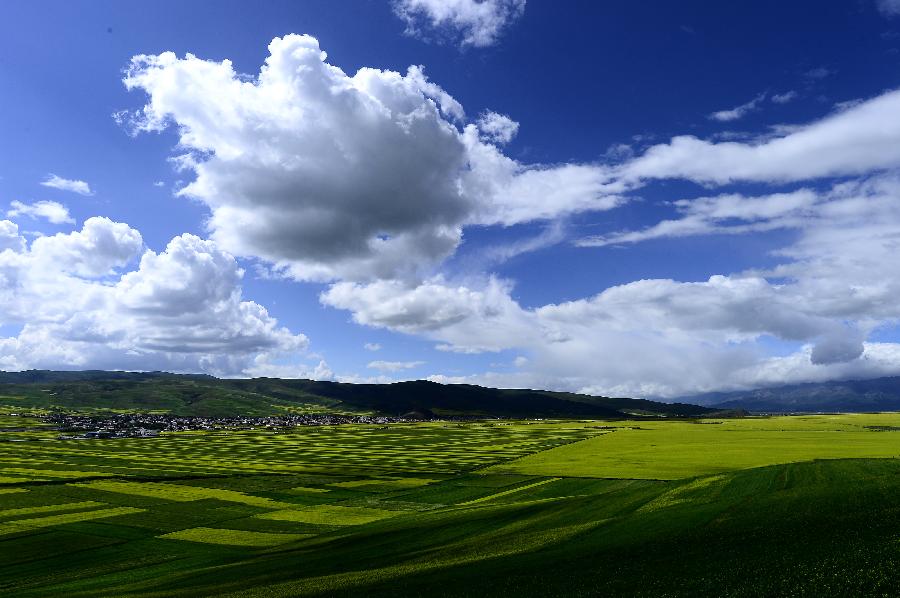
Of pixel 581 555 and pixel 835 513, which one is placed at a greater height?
pixel 835 513

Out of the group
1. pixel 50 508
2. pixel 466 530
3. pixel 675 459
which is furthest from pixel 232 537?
pixel 675 459

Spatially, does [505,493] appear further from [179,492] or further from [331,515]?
[179,492]

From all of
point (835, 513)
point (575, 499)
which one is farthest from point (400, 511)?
point (835, 513)

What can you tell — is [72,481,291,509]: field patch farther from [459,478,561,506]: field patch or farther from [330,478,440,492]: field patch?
[459,478,561,506]: field patch

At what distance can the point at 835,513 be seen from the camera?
47.0 meters

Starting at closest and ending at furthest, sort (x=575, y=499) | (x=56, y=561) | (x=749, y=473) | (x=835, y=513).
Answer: (x=835, y=513) < (x=56, y=561) < (x=575, y=499) < (x=749, y=473)

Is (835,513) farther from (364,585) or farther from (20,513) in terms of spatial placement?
(20,513)

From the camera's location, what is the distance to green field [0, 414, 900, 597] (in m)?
37.5

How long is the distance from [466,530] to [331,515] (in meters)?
25.0

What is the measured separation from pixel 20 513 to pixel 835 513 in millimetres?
95882

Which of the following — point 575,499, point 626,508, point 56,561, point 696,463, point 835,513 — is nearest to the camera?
point 835,513

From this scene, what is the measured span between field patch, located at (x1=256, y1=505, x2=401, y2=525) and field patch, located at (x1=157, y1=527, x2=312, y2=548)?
284 inches

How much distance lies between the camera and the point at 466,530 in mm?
58625

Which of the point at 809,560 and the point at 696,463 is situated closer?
the point at 809,560
